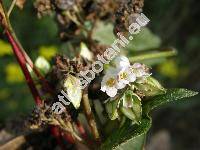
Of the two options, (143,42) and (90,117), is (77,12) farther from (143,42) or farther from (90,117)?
(143,42)

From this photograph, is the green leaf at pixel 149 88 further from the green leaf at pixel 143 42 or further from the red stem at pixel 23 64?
the green leaf at pixel 143 42

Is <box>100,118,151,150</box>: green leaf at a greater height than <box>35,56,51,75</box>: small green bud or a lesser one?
lesser

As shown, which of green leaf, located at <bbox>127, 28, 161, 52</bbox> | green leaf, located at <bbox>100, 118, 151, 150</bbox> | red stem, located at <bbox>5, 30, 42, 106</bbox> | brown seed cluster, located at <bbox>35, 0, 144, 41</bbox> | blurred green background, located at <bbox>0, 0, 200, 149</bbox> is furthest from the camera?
blurred green background, located at <bbox>0, 0, 200, 149</bbox>

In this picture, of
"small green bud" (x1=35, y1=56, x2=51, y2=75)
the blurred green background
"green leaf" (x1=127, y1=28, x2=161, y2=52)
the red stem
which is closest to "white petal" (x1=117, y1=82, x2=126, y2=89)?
the red stem

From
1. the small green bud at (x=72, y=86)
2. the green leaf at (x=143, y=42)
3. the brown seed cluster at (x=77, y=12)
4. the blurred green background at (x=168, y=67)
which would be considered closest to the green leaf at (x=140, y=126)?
the small green bud at (x=72, y=86)

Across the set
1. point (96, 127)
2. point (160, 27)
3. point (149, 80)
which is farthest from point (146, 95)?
point (160, 27)

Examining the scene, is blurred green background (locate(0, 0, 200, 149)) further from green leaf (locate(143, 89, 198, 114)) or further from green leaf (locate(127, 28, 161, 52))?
green leaf (locate(143, 89, 198, 114))

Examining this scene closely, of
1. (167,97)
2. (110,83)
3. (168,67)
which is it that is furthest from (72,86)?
(168,67)
